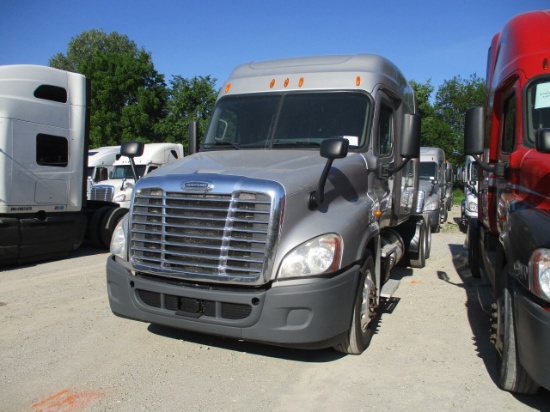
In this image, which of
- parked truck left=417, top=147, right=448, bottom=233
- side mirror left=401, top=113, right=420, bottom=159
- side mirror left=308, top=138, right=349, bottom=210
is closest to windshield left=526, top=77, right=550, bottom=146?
side mirror left=401, top=113, right=420, bottom=159

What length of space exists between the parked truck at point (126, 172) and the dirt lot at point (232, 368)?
8510 millimetres

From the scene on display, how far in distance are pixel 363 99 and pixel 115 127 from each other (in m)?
29.0

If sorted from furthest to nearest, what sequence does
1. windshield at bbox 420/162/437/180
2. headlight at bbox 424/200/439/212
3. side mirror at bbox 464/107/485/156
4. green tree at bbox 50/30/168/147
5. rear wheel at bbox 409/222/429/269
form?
green tree at bbox 50/30/168/147, windshield at bbox 420/162/437/180, headlight at bbox 424/200/439/212, rear wheel at bbox 409/222/429/269, side mirror at bbox 464/107/485/156

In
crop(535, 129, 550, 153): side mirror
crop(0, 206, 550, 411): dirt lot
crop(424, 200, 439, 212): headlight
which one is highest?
crop(535, 129, 550, 153): side mirror

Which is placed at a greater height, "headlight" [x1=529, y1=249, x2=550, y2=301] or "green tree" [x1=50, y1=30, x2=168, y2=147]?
"green tree" [x1=50, y1=30, x2=168, y2=147]

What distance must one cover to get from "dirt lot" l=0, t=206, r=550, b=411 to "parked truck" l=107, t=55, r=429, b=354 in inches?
15.0

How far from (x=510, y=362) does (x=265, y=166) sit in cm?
244

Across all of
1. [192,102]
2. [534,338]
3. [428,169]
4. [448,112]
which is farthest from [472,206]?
[448,112]

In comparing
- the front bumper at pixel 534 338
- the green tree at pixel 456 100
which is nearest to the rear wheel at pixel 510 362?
the front bumper at pixel 534 338

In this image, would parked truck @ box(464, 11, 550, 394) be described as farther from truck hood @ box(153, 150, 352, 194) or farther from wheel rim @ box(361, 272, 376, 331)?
truck hood @ box(153, 150, 352, 194)

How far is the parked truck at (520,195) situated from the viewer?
305 cm

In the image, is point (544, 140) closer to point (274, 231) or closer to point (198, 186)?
point (274, 231)

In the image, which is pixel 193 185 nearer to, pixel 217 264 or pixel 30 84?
pixel 217 264

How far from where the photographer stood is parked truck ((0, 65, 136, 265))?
858cm
